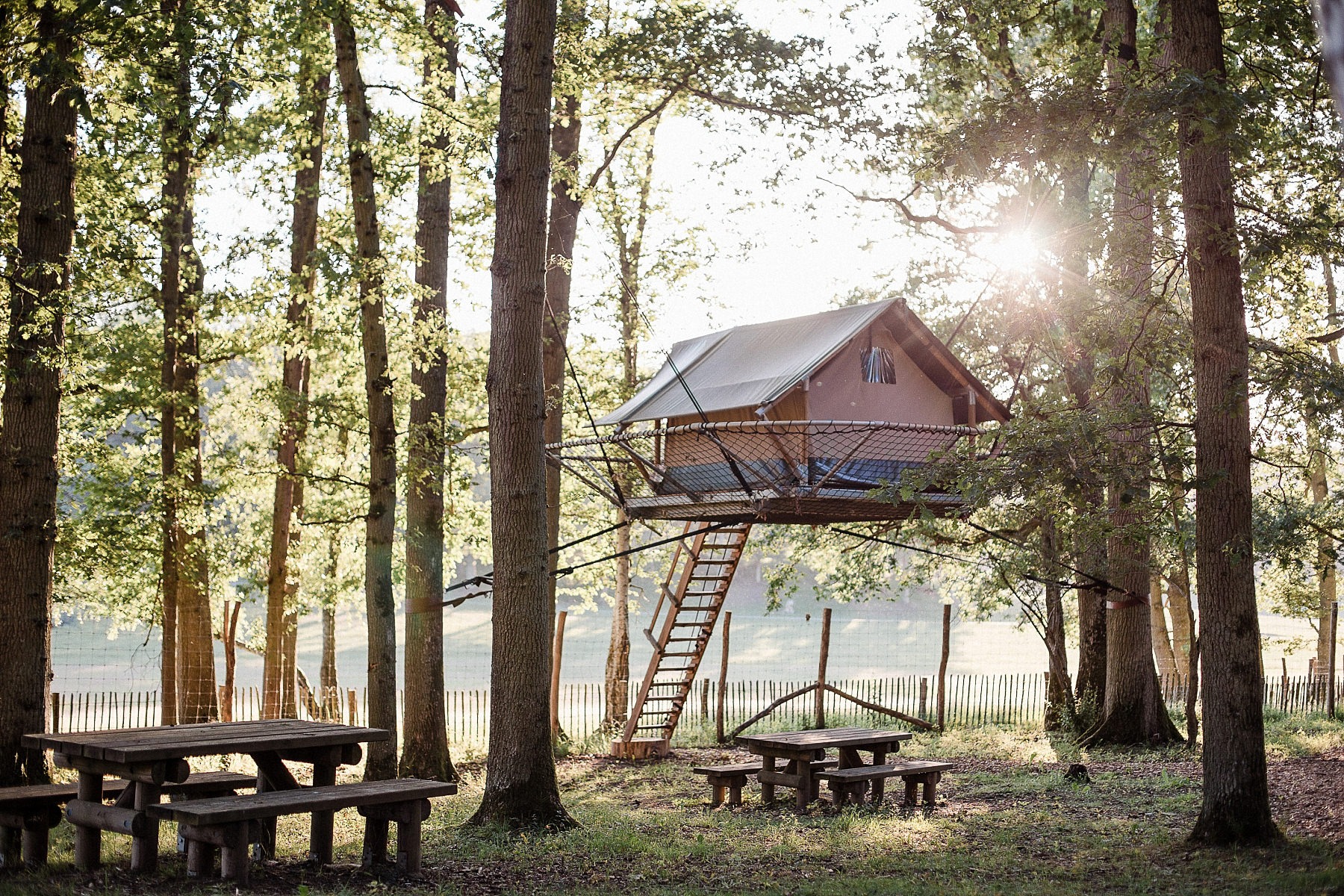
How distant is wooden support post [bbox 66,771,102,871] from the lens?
706 centimetres

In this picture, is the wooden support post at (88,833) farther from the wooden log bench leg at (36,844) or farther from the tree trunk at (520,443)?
the tree trunk at (520,443)

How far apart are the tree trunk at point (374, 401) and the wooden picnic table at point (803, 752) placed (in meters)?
3.30

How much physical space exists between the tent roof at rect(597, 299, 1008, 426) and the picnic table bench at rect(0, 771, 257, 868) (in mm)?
5635

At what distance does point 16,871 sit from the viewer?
7.00 metres

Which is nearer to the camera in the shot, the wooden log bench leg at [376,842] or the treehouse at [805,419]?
the wooden log bench leg at [376,842]

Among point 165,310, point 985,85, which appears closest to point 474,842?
point 165,310

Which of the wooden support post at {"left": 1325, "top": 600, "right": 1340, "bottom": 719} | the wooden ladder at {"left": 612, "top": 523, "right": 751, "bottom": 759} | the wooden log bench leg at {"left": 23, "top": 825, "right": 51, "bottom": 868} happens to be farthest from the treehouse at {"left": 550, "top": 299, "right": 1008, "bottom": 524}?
the wooden support post at {"left": 1325, "top": 600, "right": 1340, "bottom": 719}

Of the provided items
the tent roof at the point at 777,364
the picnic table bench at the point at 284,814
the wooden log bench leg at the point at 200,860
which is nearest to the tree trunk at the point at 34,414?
the picnic table bench at the point at 284,814

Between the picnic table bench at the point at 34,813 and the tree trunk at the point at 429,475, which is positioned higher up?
the tree trunk at the point at 429,475

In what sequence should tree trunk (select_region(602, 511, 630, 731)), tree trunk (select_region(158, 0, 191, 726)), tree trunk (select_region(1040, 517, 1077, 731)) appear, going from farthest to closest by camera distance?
tree trunk (select_region(602, 511, 630, 731)) → tree trunk (select_region(1040, 517, 1077, 731)) → tree trunk (select_region(158, 0, 191, 726))

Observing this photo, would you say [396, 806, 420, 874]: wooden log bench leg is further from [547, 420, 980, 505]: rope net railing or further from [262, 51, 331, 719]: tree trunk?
[262, 51, 331, 719]: tree trunk

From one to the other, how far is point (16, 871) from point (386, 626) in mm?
4223

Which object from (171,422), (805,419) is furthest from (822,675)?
(171,422)

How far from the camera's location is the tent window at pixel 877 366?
11523 mm
